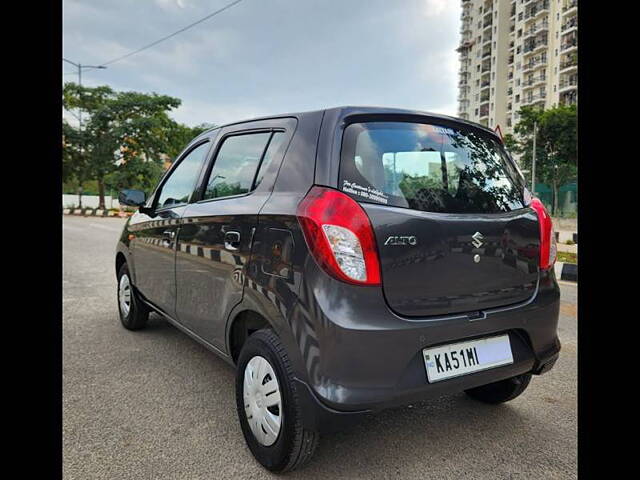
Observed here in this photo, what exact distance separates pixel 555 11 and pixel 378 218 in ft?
234

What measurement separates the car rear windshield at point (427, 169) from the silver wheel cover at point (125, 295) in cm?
294

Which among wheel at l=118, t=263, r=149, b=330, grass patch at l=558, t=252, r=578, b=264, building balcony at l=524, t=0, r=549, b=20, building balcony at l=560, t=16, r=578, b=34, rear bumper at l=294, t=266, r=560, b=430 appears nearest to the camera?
rear bumper at l=294, t=266, r=560, b=430

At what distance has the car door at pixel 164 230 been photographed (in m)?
3.26

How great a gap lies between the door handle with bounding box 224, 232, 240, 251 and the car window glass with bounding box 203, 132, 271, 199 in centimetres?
26

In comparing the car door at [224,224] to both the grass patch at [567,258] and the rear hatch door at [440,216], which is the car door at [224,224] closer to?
the rear hatch door at [440,216]

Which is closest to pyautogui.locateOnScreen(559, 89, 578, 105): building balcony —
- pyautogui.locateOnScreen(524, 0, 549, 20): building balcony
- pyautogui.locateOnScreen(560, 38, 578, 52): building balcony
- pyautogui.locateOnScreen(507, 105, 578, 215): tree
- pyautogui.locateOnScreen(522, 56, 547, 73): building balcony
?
pyautogui.locateOnScreen(560, 38, 578, 52): building balcony

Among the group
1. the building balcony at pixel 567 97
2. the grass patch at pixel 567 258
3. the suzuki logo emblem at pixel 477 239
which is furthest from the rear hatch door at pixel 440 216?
the building balcony at pixel 567 97

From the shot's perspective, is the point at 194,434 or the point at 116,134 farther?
the point at 116,134

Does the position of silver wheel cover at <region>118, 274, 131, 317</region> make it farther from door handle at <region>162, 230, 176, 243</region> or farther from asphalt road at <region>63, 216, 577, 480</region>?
door handle at <region>162, 230, 176, 243</region>

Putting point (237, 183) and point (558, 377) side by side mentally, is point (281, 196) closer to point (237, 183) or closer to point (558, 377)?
point (237, 183)

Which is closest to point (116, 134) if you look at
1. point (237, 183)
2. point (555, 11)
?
point (237, 183)

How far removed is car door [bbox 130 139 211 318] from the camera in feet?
10.7
